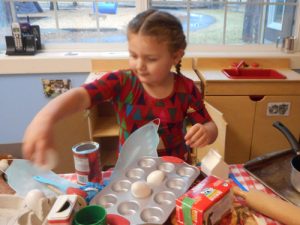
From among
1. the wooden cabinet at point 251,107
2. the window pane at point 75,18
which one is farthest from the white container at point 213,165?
the window pane at point 75,18

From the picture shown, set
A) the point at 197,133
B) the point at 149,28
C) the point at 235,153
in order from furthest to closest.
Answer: the point at 235,153, the point at 149,28, the point at 197,133

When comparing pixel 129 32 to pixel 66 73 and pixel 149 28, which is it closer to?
pixel 149 28

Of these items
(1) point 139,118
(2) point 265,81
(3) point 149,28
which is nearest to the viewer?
(3) point 149,28

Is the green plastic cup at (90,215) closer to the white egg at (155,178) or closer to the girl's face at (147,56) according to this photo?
the white egg at (155,178)

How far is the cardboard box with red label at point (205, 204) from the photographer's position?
557mm

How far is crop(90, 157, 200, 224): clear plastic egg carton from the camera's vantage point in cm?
60

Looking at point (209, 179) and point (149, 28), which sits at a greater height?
point (149, 28)

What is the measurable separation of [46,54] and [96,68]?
36 cm

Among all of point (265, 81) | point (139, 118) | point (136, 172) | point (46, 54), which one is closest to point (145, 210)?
point (136, 172)

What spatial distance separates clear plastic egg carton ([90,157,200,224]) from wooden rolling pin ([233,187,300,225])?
0.12 m

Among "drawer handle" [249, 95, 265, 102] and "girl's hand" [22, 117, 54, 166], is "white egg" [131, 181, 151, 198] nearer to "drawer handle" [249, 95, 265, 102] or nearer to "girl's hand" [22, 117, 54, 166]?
"girl's hand" [22, 117, 54, 166]

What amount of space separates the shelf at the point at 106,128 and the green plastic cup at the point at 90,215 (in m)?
1.21

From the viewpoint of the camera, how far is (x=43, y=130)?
555 millimetres

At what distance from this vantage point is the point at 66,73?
6.66ft
